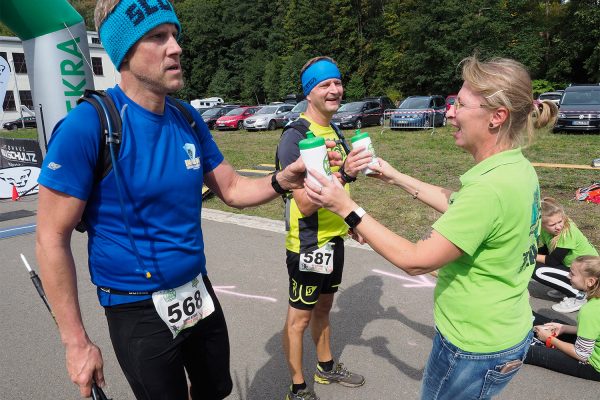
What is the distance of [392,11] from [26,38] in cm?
4791

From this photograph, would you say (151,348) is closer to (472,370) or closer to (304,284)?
(304,284)

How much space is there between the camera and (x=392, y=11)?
1816 inches

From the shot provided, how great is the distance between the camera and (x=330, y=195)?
1.73m

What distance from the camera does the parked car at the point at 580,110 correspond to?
52.1 feet

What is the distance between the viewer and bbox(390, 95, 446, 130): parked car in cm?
1959

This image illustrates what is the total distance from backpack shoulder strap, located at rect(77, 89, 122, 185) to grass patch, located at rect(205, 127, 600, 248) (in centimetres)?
173

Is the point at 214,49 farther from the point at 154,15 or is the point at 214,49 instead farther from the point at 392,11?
the point at 154,15

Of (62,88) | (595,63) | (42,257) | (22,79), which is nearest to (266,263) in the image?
(62,88)

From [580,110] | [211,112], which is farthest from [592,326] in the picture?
[211,112]

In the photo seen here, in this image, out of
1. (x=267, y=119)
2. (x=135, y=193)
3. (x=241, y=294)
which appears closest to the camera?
(x=135, y=193)

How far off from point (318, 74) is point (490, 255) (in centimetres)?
173

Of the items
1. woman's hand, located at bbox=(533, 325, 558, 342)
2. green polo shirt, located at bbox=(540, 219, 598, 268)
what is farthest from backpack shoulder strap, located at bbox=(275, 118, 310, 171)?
green polo shirt, located at bbox=(540, 219, 598, 268)

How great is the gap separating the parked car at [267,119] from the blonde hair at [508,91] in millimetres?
22602

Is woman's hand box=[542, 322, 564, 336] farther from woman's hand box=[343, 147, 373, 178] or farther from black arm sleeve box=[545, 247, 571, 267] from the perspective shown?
woman's hand box=[343, 147, 373, 178]
